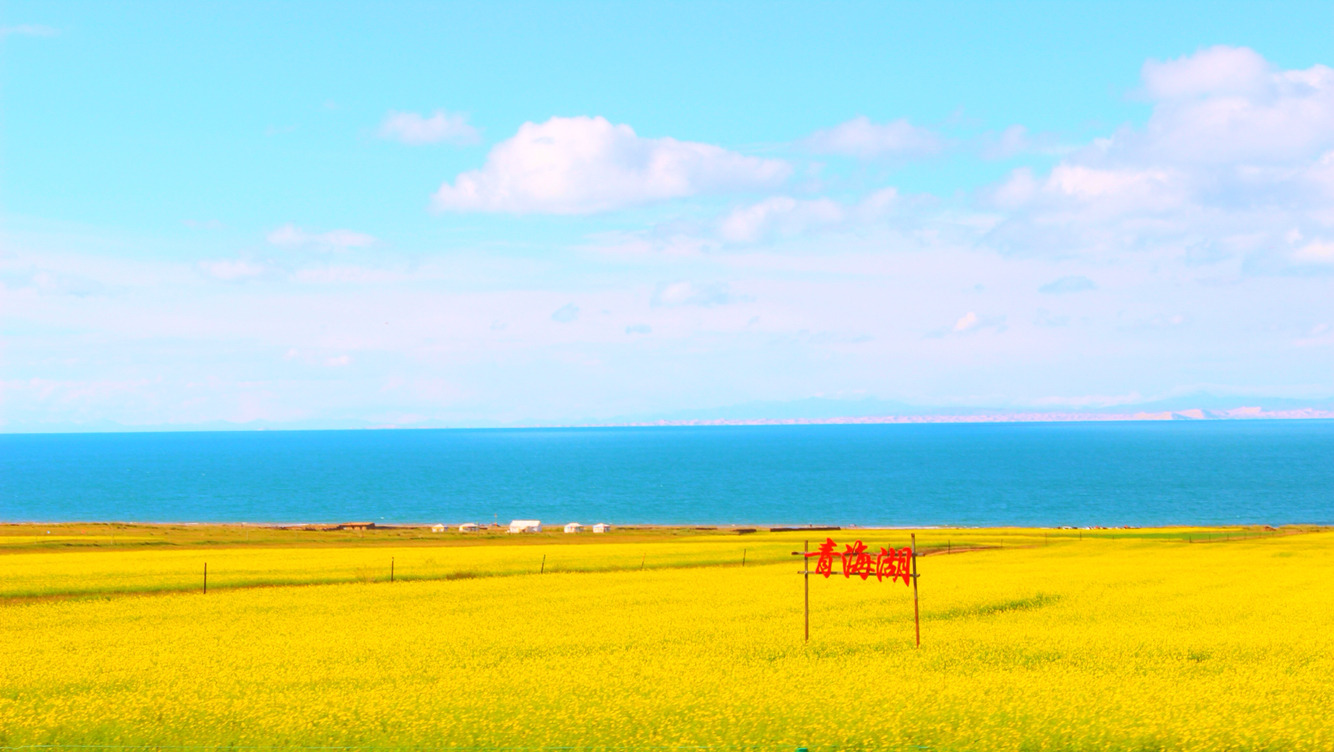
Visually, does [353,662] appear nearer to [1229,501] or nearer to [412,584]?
[412,584]

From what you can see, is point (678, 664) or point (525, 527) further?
point (525, 527)

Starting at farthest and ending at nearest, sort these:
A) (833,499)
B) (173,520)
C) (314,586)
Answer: (833,499)
(173,520)
(314,586)

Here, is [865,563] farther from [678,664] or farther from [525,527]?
[525,527]

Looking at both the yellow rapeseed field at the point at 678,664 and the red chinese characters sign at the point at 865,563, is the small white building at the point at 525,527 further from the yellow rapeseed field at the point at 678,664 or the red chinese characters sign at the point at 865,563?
the red chinese characters sign at the point at 865,563

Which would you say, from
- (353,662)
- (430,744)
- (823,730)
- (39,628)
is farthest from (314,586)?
(823,730)

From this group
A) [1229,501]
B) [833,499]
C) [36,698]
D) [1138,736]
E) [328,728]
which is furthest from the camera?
[833,499]

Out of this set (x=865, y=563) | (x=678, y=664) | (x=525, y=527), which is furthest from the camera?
(x=525, y=527)

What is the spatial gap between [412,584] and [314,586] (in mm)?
4181

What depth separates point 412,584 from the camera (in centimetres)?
3953

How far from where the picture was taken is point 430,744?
17.0 metres

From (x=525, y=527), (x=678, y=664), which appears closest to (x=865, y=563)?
(x=678, y=664)

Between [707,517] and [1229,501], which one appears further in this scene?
[1229,501]

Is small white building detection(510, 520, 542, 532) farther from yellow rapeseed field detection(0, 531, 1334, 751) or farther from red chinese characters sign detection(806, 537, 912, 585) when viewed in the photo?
red chinese characters sign detection(806, 537, 912, 585)

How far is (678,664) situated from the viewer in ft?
74.2
